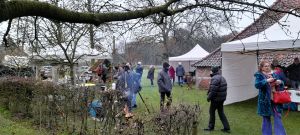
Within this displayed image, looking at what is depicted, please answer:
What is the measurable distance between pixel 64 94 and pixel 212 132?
137 inches

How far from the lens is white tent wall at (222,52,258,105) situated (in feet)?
44.0

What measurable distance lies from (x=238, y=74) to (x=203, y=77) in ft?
27.3

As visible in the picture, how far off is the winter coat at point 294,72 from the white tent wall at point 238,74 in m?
1.85

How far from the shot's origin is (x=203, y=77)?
22.6 metres

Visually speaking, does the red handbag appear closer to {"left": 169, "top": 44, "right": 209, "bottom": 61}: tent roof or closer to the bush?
the bush

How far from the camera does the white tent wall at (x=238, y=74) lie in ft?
44.0

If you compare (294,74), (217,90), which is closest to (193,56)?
(294,74)

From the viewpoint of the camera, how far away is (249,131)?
905 centimetres

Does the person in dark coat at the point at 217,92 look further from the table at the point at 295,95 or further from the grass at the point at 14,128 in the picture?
the grass at the point at 14,128

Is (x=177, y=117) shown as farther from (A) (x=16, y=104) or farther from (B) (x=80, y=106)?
(A) (x=16, y=104)

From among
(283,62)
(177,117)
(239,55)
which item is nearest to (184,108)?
(177,117)

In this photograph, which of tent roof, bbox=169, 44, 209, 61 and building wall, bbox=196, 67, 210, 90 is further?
tent roof, bbox=169, 44, 209, 61

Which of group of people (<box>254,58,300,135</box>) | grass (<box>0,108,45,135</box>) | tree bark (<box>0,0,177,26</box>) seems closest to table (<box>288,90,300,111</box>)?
group of people (<box>254,58,300,135</box>)

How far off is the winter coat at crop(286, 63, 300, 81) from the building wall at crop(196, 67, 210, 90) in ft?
30.9
